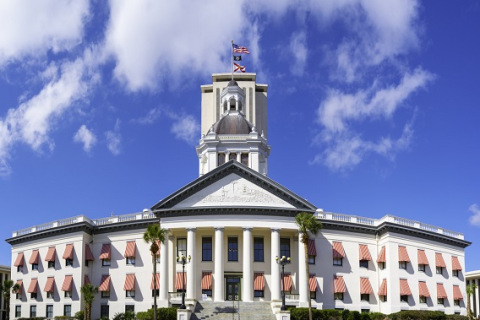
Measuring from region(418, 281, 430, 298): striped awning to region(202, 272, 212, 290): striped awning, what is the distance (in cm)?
2312

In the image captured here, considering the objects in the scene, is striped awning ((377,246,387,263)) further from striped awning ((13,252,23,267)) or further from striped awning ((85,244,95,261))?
striped awning ((13,252,23,267))

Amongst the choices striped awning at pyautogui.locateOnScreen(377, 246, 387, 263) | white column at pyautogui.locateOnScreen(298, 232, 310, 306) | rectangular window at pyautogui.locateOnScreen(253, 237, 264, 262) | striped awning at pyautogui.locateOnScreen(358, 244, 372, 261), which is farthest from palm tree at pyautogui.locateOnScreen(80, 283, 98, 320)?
striped awning at pyautogui.locateOnScreen(377, 246, 387, 263)

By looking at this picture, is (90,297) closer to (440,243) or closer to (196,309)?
(196,309)

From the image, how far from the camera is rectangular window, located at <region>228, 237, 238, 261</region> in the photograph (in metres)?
70.6

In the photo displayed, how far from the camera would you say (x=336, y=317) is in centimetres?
6400

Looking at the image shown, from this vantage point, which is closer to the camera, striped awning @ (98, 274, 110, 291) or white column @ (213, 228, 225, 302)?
white column @ (213, 228, 225, 302)

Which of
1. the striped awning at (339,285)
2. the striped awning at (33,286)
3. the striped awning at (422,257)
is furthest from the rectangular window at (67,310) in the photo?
the striped awning at (422,257)

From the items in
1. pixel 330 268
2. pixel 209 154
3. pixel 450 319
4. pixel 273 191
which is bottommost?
pixel 450 319

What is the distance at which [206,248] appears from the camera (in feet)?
233

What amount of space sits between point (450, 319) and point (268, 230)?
68.6 feet

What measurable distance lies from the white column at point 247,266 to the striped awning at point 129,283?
12.7 meters

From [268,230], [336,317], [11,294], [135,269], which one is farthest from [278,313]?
[11,294]

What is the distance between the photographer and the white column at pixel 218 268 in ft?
→ 218

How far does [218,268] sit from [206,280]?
305 centimetres
